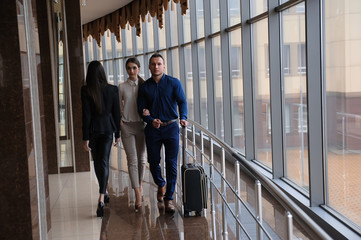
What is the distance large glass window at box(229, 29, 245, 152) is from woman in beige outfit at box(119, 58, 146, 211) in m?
3.66

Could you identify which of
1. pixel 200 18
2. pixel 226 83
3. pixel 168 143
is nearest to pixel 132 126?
pixel 168 143

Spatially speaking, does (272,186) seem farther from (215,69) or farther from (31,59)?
(215,69)

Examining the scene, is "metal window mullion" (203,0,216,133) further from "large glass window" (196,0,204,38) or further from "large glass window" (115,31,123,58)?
"large glass window" (115,31,123,58)

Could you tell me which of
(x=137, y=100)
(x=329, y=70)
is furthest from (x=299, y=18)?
(x=137, y=100)

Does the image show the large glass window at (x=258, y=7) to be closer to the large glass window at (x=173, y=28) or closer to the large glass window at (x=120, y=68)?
the large glass window at (x=173, y=28)

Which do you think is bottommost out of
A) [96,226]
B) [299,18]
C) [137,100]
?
[96,226]

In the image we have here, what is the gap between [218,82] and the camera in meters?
9.93

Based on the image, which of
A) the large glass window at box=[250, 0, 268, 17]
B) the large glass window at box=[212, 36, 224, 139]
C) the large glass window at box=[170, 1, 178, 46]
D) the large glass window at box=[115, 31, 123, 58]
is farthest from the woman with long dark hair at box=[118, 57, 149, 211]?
the large glass window at box=[115, 31, 123, 58]

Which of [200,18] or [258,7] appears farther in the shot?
[200,18]

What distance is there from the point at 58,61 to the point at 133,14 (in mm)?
6394

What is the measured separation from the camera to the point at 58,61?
7.20 meters

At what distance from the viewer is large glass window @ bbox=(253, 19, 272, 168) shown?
7059 millimetres

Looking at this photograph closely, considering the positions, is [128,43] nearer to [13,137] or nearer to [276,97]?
[276,97]

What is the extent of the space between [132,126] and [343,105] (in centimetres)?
193
